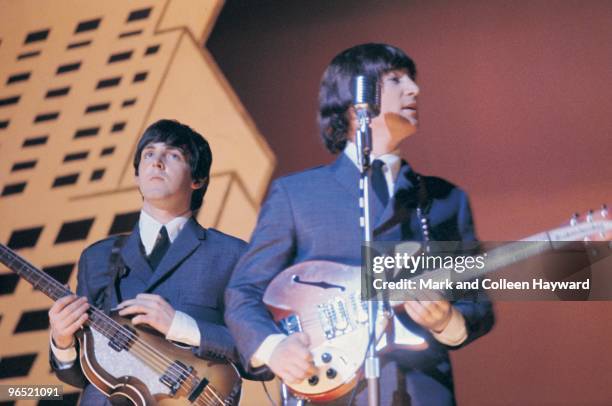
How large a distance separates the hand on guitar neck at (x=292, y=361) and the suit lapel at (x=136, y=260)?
658mm

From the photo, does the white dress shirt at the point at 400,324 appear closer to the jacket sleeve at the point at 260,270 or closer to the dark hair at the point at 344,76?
the jacket sleeve at the point at 260,270

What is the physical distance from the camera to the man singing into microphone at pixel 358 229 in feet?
8.30

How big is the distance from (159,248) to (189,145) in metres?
0.42

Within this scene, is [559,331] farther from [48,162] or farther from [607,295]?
[48,162]

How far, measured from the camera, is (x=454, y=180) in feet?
10.4

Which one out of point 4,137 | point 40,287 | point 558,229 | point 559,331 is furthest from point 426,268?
point 4,137

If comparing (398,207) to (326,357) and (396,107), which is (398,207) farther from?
(326,357)

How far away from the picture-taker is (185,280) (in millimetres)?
2990

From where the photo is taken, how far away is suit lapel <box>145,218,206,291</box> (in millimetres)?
2988

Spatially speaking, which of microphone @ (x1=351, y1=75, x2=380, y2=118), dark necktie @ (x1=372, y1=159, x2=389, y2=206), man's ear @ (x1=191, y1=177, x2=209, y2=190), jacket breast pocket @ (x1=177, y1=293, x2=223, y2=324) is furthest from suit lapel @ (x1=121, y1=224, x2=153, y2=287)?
microphone @ (x1=351, y1=75, x2=380, y2=118)

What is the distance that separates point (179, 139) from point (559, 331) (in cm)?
156

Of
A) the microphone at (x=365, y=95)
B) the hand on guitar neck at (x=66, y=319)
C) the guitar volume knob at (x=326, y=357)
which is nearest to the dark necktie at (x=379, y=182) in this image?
the microphone at (x=365, y=95)

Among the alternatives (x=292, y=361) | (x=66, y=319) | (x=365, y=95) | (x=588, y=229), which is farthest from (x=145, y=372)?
(x=588, y=229)

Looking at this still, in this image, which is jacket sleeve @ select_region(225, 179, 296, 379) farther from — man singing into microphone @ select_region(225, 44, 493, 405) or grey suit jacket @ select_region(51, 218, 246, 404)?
grey suit jacket @ select_region(51, 218, 246, 404)
